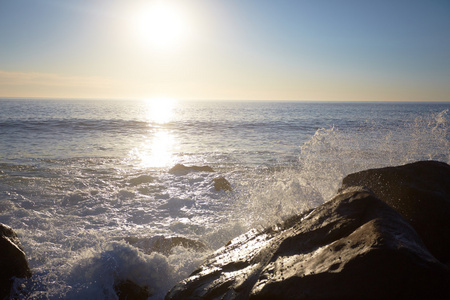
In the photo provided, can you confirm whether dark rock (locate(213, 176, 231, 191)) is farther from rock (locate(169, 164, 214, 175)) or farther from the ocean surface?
rock (locate(169, 164, 214, 175))

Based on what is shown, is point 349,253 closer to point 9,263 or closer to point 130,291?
point 130,291

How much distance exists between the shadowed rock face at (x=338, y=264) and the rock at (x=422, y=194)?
19 centimetres

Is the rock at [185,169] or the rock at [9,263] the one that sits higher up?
the rock at [9,263]

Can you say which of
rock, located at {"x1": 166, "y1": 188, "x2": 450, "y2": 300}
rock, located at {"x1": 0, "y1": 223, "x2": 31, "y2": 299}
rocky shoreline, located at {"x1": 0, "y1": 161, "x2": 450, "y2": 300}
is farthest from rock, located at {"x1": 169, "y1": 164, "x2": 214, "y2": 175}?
rock, located at {"x1": 166, "y1": 188, "x2": 450, "y2": 300}

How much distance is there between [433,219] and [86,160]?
12984 mm

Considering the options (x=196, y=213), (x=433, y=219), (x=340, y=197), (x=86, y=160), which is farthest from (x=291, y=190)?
(x=86, y=160)

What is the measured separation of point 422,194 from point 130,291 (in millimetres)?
4118

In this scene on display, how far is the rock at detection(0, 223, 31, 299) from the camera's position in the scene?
11.3 ft

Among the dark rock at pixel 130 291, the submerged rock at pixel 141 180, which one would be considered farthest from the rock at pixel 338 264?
the submerged rock at pixel 141 180

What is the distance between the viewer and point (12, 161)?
1226cm

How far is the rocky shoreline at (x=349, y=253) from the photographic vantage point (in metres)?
1.89

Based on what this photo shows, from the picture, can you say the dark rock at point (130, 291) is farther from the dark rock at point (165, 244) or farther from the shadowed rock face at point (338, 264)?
the dark rock at point (165, 244)

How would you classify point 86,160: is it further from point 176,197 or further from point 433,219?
point 433,219

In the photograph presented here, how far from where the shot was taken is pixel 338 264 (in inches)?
82.3
